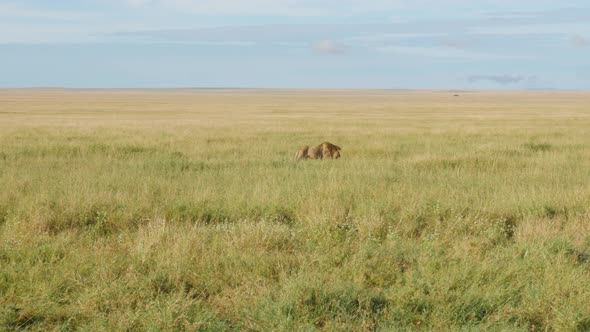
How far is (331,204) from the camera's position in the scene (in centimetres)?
855

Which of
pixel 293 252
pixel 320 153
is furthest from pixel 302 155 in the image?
pixel 293 252

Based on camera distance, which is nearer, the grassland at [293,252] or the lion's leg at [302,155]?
the grassland at [293,252]

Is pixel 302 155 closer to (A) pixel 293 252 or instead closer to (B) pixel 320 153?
(B) pixel 320 153

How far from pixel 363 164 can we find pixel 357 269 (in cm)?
923

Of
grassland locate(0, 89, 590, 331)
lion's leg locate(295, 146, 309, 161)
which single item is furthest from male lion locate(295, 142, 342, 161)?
grassland locate(0, 89, 590, 331)

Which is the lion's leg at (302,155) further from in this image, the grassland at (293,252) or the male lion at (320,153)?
the grassland at (293,252)

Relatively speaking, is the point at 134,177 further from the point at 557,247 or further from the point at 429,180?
the point at 557,247

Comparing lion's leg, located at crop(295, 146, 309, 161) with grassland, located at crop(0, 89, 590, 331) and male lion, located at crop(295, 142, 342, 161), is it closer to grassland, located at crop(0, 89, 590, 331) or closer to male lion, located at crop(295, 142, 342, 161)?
male lion, located at crop(295, 142, 342, 161)

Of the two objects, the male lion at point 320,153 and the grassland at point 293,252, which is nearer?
the grassland at point 293,252

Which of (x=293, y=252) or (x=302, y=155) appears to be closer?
(x=293, y=252)

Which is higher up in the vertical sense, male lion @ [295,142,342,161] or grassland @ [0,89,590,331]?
grassland @ [0,89,590,331]

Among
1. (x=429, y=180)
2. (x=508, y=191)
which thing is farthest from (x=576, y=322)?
(x=429, y=180)

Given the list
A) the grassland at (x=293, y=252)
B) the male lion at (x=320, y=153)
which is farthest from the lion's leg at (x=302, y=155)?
the grassland at (x=293, y=252)

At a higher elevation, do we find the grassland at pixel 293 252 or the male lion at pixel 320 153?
the grassland at pixel 293 252
